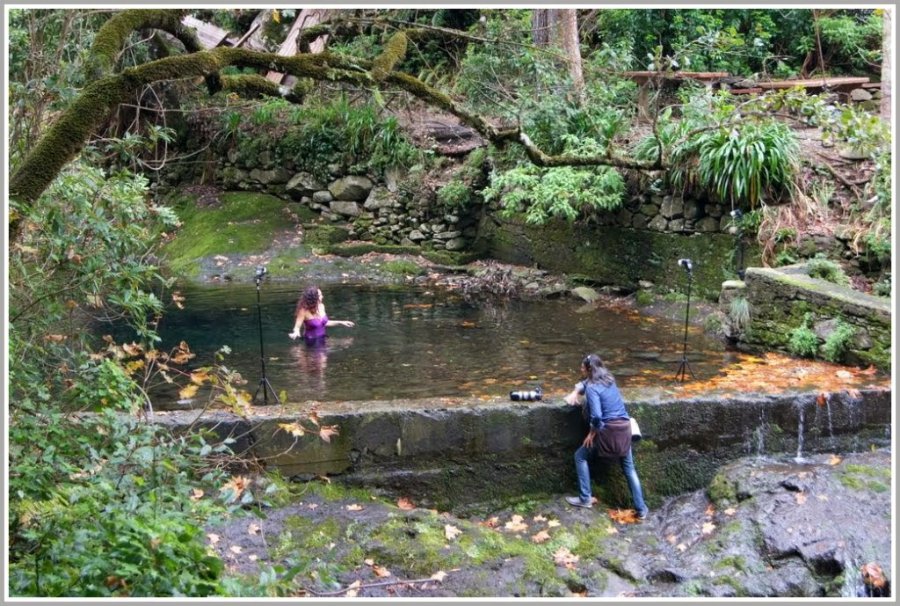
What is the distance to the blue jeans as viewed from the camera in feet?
23.3

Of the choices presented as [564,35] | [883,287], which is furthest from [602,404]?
[564,35]

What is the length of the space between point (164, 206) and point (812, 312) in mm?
7055

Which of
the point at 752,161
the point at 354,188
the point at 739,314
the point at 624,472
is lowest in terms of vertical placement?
the point at 624,472

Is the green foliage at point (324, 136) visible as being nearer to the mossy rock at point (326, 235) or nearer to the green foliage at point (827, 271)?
the mossy rock at point (326, 235)

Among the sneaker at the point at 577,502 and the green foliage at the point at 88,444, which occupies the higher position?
the green foliage at the point at 88,444

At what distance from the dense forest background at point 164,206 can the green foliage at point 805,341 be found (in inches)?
69.8

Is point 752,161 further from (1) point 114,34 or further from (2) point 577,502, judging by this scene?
(1) point 114,34

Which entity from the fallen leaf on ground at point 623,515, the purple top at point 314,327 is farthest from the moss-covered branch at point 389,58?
the purple top at point 314,327

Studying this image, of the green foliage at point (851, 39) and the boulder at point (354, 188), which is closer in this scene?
the boulder at point (354, 188)

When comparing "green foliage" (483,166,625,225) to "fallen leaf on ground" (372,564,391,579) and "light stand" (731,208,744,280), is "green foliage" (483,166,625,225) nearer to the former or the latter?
"light stand" (731,208,744,280)

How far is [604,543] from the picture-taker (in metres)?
6.61

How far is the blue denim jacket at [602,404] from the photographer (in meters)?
6.86

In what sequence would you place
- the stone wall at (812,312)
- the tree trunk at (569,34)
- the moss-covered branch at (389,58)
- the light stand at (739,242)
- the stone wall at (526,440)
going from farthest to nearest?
the tree trunk at (569,34)
the light stand at (739,242)
the stone wall at (812,312)
the stone wall at (526,440)
the moss-covered branch at (389,58)

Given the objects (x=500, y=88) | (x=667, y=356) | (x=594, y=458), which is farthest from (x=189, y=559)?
(x=500, y=88)
